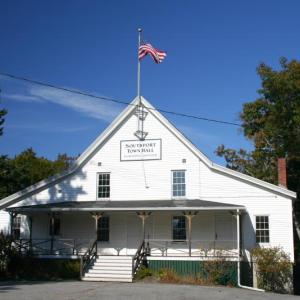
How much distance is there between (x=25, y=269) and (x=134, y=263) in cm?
606

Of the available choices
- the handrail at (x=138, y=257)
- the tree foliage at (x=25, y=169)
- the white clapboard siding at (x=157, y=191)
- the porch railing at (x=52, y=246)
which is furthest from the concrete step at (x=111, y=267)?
the tree foliage at (x=25, y=169)

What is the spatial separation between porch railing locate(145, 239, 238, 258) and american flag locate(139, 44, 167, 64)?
1085cm

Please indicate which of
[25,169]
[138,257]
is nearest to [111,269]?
[138,257]

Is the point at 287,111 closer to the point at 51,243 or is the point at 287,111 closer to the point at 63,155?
the point at 51,243

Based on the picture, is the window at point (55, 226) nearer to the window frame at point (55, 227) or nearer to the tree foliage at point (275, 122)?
the window frame at point (55, 227)

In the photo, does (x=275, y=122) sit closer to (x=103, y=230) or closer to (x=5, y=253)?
(x=103, y=230)

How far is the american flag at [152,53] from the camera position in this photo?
32469 mm

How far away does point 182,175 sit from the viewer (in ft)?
104

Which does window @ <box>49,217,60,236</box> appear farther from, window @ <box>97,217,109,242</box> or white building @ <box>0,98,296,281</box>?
window @ <box>97,217,109,242</box>

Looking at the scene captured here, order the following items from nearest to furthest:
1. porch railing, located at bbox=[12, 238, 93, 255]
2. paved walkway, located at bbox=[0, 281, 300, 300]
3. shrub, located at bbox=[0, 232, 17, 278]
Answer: paved walkway, located at bbox=[0, 281, 300, 300] → shrub, located at bbox=[0, 232, 17, 278] → porch railing, located at bbox=[12, 238, 93, 255]

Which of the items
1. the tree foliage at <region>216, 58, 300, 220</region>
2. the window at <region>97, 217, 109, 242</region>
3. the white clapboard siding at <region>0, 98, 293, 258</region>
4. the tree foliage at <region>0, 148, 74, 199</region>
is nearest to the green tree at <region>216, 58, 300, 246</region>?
the tree foliage at <region>216, 58, 300, 220</region>

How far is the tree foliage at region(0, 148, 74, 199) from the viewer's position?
155ft

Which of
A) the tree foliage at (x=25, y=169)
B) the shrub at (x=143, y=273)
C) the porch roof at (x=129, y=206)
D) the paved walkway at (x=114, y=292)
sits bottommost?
the paved walkway at (x=114, y=292)

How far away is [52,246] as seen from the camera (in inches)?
1209
